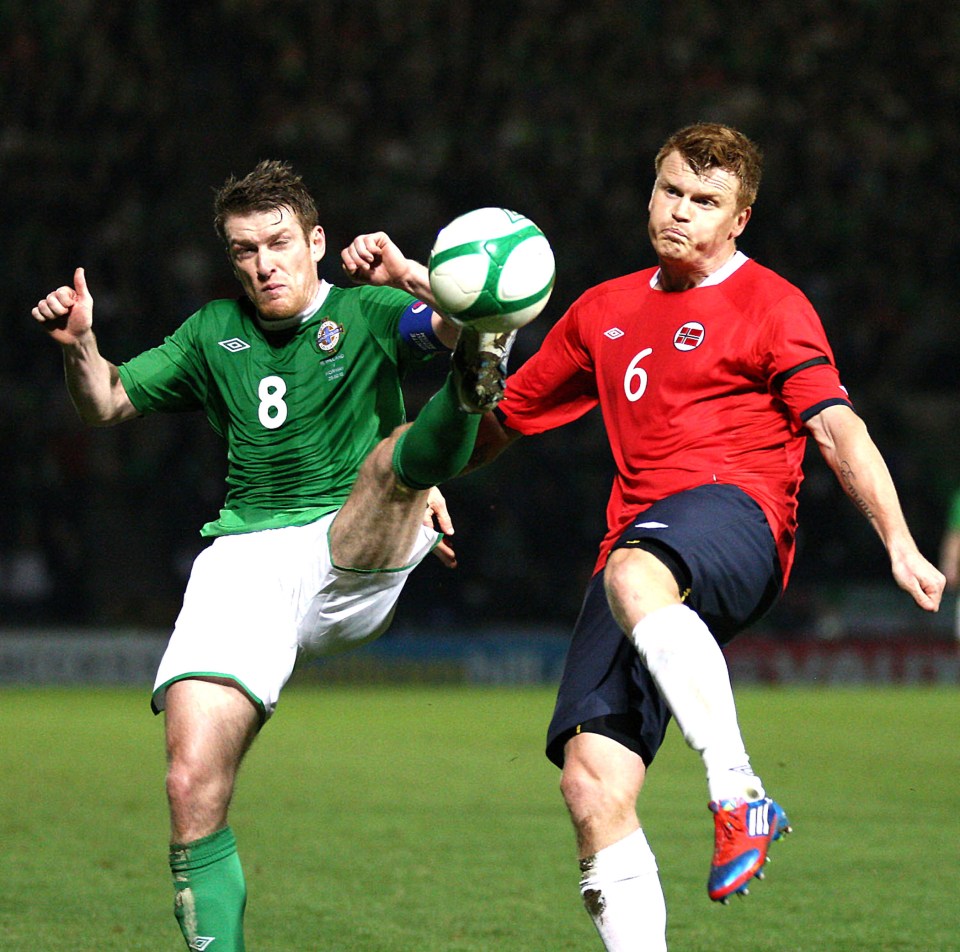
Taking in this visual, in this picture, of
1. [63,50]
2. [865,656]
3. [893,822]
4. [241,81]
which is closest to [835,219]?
[865,656]

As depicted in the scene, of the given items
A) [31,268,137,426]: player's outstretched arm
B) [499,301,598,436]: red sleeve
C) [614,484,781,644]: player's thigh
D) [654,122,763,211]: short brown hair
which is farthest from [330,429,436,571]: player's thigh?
[654,122,763,211]: short brown hair

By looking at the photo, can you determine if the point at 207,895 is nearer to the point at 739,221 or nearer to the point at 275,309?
the point at 275,309

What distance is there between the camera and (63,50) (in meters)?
18.8

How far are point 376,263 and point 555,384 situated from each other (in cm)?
58

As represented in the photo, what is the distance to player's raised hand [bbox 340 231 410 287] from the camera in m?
4.25

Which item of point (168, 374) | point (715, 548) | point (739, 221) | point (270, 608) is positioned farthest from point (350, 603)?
point (739, 221)

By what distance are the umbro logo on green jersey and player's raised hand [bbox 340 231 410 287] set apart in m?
0.39

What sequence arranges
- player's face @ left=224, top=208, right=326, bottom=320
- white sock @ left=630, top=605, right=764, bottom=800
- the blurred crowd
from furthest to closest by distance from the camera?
the blurred crowd < player's face @ left=224, top=208, right=326, bottom=320 < white sock @ left=630, top=605, right=764, bottom=800

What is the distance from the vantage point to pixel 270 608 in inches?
163

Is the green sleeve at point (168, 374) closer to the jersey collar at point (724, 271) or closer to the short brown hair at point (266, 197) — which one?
the short brown hair at point (266, 197)

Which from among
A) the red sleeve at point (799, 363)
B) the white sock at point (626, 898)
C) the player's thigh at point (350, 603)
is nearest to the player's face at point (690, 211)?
the red sleeve at point (799, 363)

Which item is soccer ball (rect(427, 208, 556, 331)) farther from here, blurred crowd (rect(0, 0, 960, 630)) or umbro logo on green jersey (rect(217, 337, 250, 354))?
blurred crowd (rect(0, 0, 960, 630))

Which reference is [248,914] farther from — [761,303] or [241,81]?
[241,81]

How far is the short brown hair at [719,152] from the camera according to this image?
3828mm
